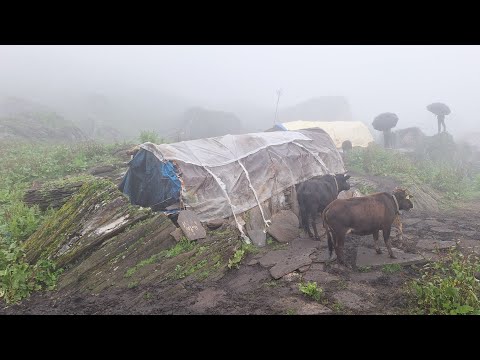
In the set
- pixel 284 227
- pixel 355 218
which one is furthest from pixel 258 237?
pixel 355 218

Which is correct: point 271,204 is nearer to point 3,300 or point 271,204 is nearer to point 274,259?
point 274,259

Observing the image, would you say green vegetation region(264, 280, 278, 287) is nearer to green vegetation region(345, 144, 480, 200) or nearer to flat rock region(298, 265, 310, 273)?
flat rock region(298, 265, 310, 273)

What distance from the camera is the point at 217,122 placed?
36438 mm

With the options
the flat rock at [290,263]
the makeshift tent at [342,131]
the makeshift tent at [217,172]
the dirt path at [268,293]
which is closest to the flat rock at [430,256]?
the dirt path at [268,293]

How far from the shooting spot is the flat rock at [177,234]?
8.66m

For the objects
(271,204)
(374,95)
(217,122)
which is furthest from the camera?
(374,95)

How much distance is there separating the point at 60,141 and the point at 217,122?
16.2 m

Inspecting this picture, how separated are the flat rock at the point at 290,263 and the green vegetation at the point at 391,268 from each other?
5.33ft

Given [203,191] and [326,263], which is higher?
[203,191]

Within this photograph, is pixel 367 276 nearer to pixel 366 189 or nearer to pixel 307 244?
pixel 307 244

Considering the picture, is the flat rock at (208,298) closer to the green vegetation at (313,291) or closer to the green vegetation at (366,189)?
the green vegetation at (313,291)

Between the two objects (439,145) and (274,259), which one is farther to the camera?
(439,145)

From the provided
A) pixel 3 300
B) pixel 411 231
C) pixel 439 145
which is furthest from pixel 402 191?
pixel 439 145

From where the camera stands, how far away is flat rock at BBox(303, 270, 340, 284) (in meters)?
7.24
